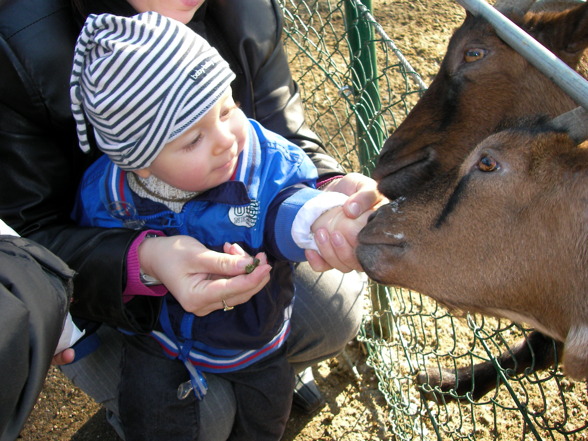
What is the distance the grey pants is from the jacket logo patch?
821 millimetres

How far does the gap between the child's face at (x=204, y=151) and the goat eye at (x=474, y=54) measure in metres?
1.26

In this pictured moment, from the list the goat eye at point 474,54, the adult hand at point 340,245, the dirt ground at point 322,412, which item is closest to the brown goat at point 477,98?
the goat eye at point 474,54

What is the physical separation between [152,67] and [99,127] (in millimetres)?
266

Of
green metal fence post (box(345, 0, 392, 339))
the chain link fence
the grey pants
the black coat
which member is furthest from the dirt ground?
the black coat

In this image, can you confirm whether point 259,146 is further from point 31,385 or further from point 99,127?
point 31,385

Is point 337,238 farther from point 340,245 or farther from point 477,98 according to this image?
point 477,98

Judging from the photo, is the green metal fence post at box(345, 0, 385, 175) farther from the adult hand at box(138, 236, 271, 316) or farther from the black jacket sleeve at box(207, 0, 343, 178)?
the adult hand at box(138, 236, 271, 316)

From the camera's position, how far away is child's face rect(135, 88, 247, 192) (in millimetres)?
1917

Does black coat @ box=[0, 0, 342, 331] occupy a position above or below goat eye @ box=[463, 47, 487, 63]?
below

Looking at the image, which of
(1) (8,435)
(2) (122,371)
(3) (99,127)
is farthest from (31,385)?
(2) (122,371)

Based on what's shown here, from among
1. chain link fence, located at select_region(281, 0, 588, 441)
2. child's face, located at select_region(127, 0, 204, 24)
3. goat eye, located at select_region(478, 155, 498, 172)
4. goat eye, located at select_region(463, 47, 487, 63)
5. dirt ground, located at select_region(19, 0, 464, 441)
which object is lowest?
dirt ground, located at select_region(19, 0, 464, 441)

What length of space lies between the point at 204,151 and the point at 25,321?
78cm

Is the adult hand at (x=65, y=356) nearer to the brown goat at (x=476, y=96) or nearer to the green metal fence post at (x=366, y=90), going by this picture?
the brown goat at (x=476, y=96)

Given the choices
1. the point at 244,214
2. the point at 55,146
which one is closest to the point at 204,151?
the point at 244,214
